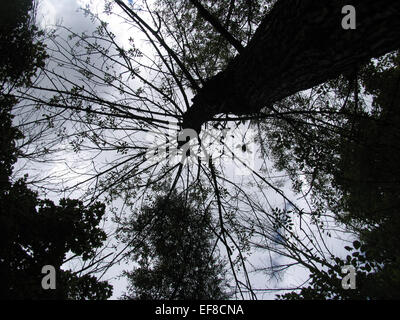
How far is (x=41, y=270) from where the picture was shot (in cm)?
213

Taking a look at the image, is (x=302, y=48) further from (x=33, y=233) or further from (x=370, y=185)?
(x=33, y=233)

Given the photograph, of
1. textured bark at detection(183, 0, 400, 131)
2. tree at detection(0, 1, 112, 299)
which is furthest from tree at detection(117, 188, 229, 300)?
textured bark at detection(183, 0, 400, 131)

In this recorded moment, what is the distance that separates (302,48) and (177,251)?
4088mm

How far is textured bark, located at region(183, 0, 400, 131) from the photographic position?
1451 millimetres

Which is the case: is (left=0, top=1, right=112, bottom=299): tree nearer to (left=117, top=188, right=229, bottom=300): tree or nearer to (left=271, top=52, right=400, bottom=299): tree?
(left=117, top=188, right=229, bottom=300): tree

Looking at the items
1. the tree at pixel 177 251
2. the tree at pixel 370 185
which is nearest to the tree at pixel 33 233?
the tree at pixel 177 251

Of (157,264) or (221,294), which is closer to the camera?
(221,294)

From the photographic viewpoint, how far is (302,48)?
69.7 inches

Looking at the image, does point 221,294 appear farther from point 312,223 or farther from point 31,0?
point 31,0

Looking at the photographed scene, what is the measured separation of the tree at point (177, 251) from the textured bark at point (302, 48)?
244cm
